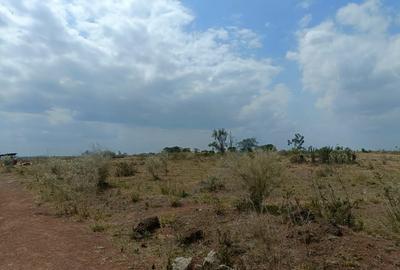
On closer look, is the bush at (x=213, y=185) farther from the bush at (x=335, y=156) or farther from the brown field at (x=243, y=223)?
the bush at (x=335, y=156)

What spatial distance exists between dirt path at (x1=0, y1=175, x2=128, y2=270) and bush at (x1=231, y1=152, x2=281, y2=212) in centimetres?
444

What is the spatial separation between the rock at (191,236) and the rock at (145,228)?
147 cm

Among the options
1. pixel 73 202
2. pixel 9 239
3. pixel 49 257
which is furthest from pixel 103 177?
pixel 49 257

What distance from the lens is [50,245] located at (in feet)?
36.7

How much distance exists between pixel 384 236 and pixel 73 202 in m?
11.5

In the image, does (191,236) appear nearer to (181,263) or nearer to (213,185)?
(181,263)

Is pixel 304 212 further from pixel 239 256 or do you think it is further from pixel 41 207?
pixel 41 207

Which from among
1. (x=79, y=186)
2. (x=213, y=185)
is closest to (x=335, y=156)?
(x=213, y=185)

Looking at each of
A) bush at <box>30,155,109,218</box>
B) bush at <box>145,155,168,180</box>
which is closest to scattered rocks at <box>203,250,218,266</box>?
bush at <box>30,155,109,218</box>

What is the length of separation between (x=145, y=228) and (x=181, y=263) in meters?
3.32

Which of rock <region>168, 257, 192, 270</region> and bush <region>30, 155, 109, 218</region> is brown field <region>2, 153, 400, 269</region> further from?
rock <region>168, 257, 192, 270</region>

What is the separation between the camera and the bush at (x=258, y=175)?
13.7 meters

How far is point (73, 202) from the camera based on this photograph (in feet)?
56.9

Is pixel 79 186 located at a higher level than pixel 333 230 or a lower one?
higher
